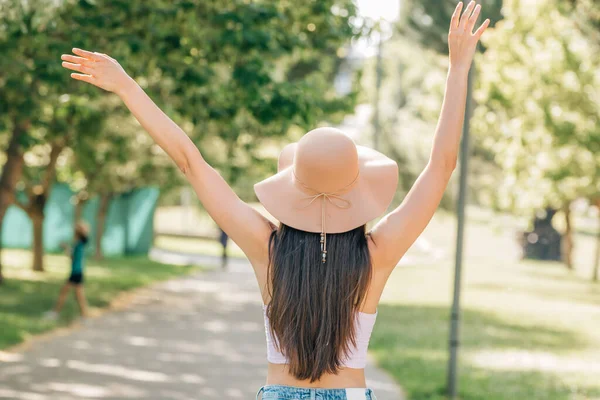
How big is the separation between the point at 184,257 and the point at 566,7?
1727 cm

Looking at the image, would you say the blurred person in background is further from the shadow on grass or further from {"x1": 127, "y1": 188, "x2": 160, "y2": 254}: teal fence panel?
{"x1": 127, "y1": 188, "x2": 160, "y2": 254}: teal fence panel

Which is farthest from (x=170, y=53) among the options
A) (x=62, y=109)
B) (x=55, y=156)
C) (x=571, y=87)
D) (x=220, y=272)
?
(x=220, y=272)

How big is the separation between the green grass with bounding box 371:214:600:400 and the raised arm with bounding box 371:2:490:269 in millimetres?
6174

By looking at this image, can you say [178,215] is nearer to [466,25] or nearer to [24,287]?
[24,287]

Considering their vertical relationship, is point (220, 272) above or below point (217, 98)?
below

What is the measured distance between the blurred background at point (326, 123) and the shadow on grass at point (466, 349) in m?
0.05

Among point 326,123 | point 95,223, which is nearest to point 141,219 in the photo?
point 95,223

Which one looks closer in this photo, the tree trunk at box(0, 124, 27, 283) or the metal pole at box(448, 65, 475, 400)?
the metal pole at box(448, 65, 475, 400)

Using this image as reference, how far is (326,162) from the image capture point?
2719 mm

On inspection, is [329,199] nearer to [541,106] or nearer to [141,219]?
[541,106]

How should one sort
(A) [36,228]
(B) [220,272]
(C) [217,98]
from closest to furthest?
(C) [217,98]
(A) [36,228]
(B) [220,272]

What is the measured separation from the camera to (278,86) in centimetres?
956

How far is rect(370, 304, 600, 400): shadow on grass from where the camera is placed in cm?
908

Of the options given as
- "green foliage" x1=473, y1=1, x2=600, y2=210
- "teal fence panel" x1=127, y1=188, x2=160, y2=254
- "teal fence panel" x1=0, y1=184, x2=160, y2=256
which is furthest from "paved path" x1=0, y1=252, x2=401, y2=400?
"teal fence panel" x1=127, y1=188, x2=160, y2=254
